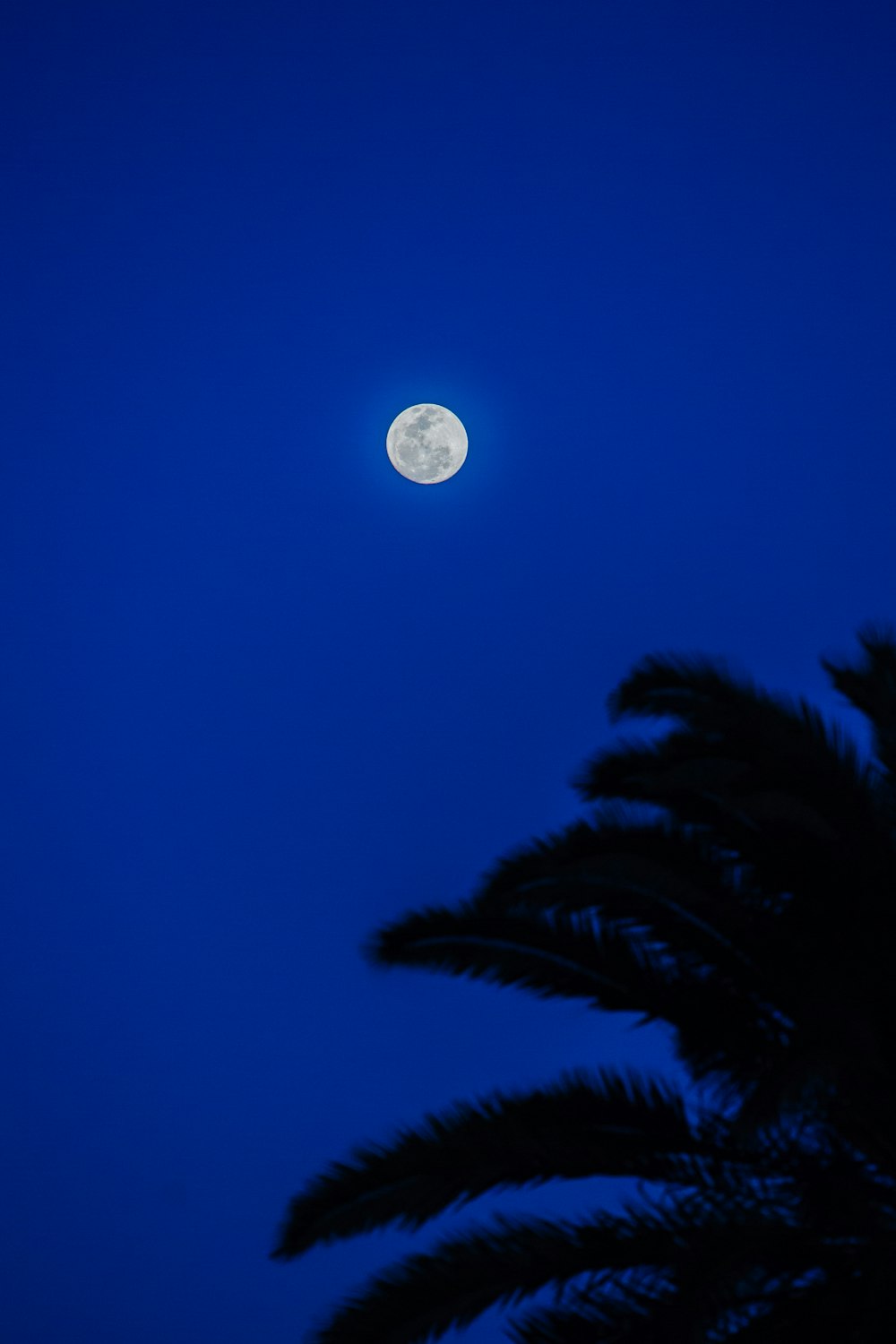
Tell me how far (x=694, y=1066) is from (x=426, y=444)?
30.6 feet

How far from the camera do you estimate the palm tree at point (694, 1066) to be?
17.0 feet

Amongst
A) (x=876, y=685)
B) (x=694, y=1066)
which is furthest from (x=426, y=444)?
(x=694, y=1066)

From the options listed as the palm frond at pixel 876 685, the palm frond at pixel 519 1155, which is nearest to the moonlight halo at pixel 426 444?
the palm frond at pixel 876 685

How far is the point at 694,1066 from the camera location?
5.95 m

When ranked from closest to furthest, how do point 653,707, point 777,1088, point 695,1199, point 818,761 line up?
point 777,1088
point 695,1199
point 818,761
point 653,707

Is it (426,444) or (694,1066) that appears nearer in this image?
(694,1066)

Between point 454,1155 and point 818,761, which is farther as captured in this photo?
point 818,761

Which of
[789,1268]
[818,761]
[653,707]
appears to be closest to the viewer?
[789,1268]

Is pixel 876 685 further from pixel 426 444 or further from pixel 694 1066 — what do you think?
→ pixel 426 444

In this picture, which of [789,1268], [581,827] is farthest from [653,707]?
[789,1268]

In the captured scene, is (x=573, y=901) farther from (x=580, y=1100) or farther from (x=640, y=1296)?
(x=640, y=1296)

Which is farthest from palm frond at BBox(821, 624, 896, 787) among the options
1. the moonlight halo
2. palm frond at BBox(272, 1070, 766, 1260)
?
the moonlight halo

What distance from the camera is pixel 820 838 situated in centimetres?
594

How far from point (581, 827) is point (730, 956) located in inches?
40.0
